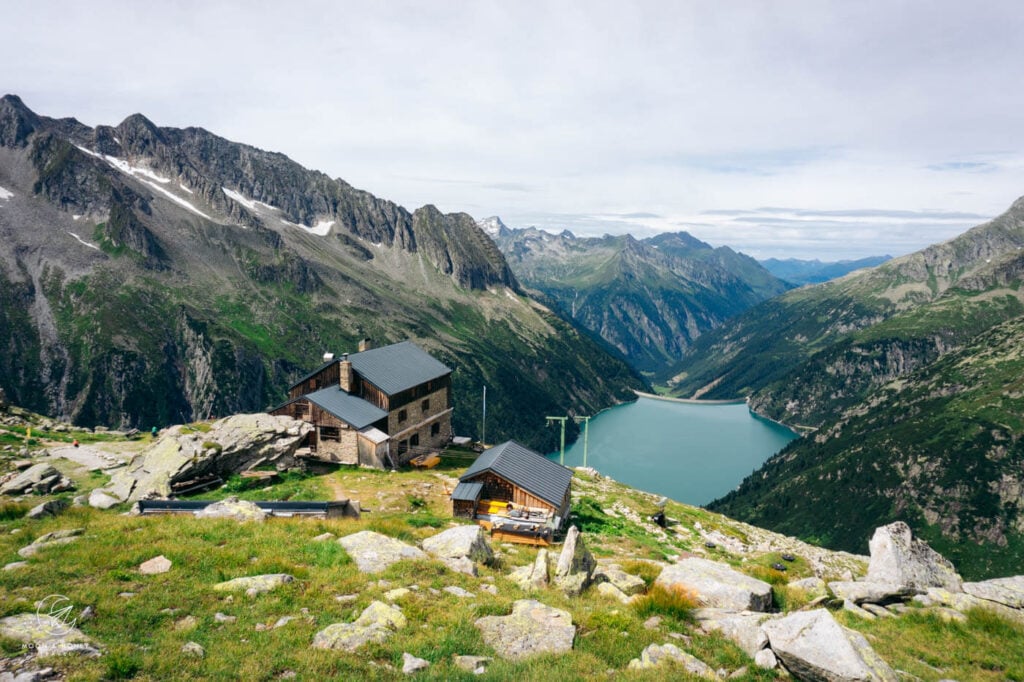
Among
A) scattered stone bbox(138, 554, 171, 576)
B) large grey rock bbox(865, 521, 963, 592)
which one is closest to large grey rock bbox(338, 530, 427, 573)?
scattered stone bbox(138, 554, 171, 576)

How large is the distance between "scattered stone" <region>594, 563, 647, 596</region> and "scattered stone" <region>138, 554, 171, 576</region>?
1467 cm

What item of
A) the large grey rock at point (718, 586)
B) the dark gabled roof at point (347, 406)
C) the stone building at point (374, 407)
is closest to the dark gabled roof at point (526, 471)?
Answer: the stone building at point (374, 407)

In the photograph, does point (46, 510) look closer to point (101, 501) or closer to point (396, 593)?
point (101, 501)

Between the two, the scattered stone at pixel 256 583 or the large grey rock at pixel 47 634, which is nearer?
the large grey rock at pixel 47 634

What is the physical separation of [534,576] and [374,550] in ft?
20.1

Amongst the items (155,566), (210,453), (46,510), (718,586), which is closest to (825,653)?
(718,586)

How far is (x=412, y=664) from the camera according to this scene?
481 inches

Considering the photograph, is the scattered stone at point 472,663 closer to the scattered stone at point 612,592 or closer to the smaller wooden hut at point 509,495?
the scattered stone at point 612,592

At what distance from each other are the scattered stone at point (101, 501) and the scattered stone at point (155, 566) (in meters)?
15.5

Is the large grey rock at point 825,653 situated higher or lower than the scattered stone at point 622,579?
higher

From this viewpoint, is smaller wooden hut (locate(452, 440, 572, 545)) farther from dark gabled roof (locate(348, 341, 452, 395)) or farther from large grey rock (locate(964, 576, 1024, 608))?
large grey rock (locate(964, 576, 1024, 608))

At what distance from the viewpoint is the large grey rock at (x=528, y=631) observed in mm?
13406

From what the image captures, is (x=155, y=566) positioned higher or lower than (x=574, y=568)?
higher

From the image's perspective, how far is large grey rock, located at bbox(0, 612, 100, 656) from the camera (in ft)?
37.1
